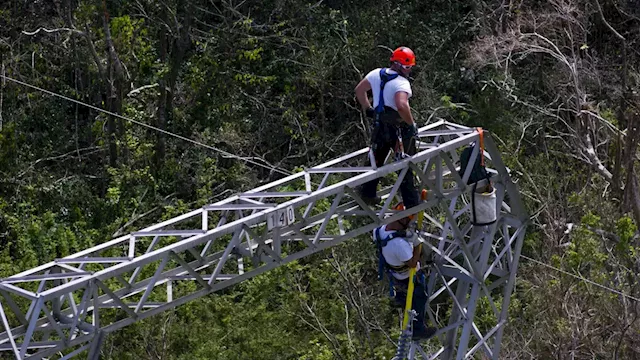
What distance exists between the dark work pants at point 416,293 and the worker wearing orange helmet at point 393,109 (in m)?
0.80

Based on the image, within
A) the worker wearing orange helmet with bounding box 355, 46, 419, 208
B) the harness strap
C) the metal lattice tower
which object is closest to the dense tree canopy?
the metal lattice tower

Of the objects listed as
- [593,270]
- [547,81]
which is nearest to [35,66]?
[547,81]

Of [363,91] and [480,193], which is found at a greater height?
[363,91]

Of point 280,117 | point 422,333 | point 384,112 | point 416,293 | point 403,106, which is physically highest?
point 403,106

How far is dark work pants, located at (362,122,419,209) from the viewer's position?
11.7 m

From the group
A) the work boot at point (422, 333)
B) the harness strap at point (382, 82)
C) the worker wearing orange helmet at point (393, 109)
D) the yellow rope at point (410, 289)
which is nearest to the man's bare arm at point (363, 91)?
the worker wearing orange helmet at point (393, 109)

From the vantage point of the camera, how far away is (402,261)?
11.9 meters

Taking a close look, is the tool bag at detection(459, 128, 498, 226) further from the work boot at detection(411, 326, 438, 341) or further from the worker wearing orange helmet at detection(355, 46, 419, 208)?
the work boot at detection(411, 326, 438, 341)

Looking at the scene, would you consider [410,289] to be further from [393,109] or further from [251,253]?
[393,109]

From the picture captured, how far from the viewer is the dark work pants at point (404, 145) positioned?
11695 millimetres

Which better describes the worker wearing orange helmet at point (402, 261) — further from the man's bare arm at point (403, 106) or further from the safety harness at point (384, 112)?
the man's bare arm at point (403, 106)

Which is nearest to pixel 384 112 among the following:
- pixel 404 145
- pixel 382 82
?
pixel 382 82

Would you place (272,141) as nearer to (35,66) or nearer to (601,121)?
(35,66)

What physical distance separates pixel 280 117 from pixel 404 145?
14491 millimetres
